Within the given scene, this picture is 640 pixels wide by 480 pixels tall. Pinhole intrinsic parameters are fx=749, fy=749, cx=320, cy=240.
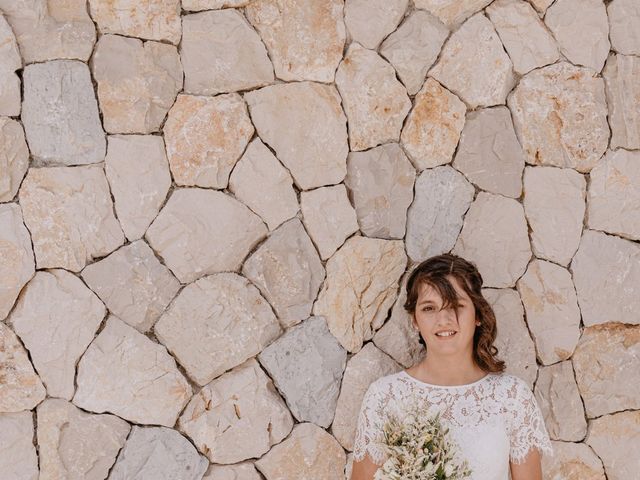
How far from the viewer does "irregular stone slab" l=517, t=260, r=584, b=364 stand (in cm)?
295

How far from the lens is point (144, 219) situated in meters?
2.61

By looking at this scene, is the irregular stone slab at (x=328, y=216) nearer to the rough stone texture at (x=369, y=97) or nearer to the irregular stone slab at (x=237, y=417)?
the rough stone texture at (x=369, y=97)

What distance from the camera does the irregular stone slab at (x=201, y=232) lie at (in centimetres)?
263

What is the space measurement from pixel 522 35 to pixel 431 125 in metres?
0.52

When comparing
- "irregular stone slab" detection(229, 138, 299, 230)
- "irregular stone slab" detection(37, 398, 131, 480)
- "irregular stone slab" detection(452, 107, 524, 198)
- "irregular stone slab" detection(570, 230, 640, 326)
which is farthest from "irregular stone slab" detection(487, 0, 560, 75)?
"irregular stone slab" detection(37, 398, 131, 480)

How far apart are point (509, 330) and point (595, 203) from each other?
62 centimetres

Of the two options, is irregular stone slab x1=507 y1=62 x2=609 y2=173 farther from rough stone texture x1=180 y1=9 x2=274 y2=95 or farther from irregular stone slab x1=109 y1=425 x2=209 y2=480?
irregular stone slab x1=109 y1=425 x2=209 y2=480

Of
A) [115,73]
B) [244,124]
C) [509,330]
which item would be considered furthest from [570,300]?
[115,73]

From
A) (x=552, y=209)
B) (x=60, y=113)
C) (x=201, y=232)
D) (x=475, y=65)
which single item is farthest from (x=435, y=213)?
(x=60, y=113)

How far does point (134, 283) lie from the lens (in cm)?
260

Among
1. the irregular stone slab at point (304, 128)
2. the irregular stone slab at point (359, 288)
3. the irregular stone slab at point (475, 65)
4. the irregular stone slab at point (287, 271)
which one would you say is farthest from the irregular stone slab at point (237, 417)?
the irregular stone slab at point (475, 65)

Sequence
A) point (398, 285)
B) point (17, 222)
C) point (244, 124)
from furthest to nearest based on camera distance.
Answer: point (398, 285), point (244, 124), point (17, 222)

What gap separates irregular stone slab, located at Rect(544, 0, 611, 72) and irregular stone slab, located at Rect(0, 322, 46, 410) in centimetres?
231

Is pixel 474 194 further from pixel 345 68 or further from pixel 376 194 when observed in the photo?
pixel 345 68
